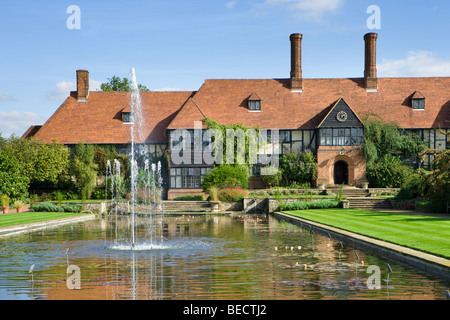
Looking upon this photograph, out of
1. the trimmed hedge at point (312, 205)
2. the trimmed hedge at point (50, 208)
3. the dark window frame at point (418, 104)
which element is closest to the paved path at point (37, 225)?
the trimmed hedge at point (50, 208)

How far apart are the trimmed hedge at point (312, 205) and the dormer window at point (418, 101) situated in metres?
19.5

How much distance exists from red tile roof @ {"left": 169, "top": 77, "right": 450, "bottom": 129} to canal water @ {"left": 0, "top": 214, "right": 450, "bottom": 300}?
91.5ft

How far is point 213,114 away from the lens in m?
45.3

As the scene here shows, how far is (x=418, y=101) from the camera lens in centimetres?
4516

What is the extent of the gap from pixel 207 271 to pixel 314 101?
37120mm

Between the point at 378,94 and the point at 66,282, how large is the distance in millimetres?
41537

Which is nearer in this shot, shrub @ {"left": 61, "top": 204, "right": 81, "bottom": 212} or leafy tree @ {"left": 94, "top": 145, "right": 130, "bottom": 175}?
shrub @ {"left": 61, "top": 204, "right": 81, "bottom": 212}

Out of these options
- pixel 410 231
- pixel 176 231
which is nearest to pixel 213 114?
pixel 176 231

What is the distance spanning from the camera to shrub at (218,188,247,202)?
3588cm

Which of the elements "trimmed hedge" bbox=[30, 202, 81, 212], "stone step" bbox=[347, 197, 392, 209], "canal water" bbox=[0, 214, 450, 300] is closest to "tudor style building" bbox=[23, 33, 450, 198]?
"stone step" bbox=[347, 197, 392, 209]

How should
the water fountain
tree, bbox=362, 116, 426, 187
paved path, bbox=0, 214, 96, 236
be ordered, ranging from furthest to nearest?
tree, bbox=362, 116, 426, 187 → the water fountain → paved path, bbox=0, 214, 96, 236

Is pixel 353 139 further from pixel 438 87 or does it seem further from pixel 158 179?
pixel 158 179

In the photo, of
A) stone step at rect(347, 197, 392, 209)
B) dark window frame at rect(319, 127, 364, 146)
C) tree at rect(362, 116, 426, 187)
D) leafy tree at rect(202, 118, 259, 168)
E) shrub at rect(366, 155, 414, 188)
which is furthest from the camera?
dark window frame at rect(319, 127, 364, 146)

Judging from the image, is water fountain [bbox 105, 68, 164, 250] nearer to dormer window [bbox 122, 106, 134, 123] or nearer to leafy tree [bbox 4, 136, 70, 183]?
dormer window [bbox 122, 106, 134, 123]
